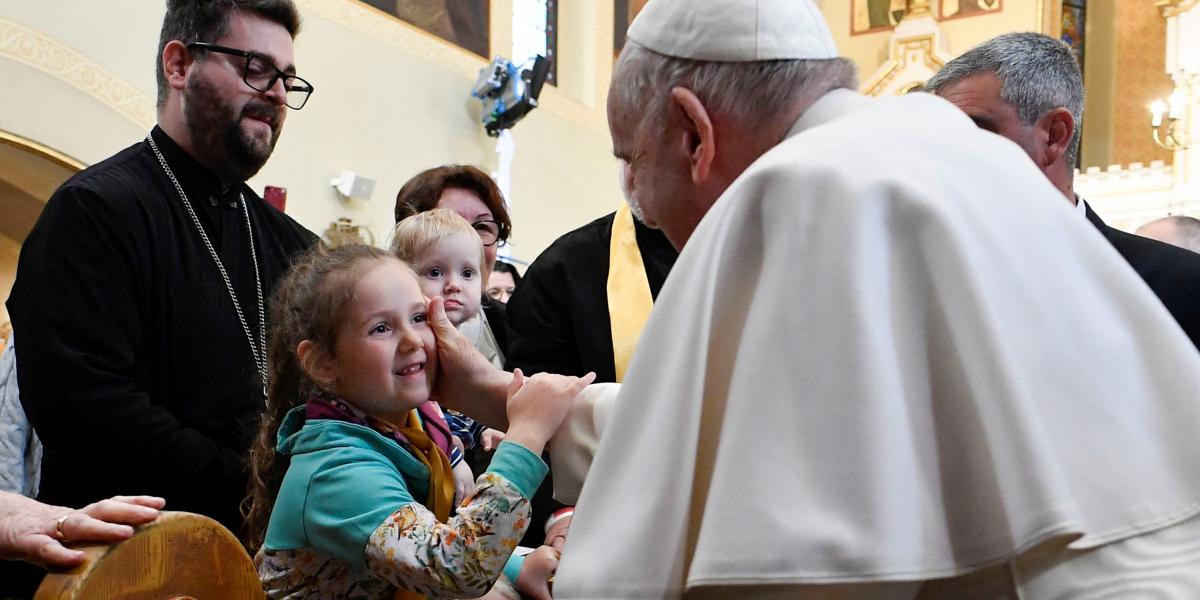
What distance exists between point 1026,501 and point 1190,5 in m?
17.8

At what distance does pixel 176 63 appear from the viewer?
3.33 m

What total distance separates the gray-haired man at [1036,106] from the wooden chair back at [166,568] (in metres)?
2.19

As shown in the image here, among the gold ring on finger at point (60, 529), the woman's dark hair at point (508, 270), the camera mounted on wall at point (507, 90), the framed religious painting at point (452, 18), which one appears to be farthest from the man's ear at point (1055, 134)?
the camera mounted on wall at point (507, 90)

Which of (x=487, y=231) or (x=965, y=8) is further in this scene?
(x=965, y=8)

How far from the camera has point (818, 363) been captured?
1369mm

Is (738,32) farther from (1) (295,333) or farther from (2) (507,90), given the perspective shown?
(2) (507,90)

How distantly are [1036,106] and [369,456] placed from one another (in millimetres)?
1956

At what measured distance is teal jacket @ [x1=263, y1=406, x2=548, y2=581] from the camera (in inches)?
87.8

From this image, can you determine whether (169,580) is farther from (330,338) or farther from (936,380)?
(936,380)

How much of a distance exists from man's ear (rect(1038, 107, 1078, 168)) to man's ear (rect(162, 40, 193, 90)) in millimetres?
2263

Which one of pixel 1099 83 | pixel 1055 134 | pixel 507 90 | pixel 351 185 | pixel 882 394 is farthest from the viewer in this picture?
pixel 1099 83

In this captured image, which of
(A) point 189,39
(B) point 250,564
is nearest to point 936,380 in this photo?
(B) point 250,564

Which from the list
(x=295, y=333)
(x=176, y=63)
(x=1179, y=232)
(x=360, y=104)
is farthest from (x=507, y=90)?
(x=295, y=333)

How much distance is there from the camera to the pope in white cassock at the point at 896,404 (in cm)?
133
